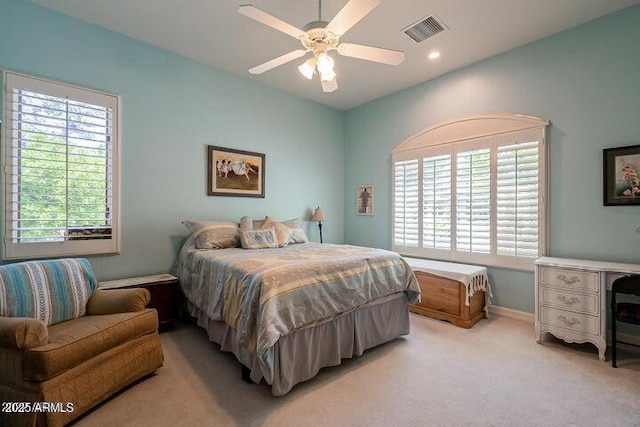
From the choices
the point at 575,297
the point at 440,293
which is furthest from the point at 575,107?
the point at 440,293

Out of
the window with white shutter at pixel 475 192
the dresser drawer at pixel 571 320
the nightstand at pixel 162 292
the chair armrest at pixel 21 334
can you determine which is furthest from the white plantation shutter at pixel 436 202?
the chair armrest at pixel 21 334

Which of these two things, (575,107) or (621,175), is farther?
(575,107)

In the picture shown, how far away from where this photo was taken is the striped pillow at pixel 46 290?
6.32 feet

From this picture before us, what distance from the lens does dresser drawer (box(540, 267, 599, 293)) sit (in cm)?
253

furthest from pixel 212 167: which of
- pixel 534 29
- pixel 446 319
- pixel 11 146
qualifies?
pixel 534 29

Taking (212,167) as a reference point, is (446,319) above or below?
below

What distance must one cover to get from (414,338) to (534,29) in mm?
3497

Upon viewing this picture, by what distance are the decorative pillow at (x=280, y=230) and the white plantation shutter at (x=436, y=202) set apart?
203 centimetres

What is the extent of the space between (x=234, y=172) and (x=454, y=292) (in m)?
3.22

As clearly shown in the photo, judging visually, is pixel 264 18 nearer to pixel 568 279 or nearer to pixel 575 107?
pixel 575 107

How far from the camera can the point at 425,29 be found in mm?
2990

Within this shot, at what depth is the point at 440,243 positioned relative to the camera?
159 inches

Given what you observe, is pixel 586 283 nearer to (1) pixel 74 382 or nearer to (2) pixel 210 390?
(2) pixel 210 390

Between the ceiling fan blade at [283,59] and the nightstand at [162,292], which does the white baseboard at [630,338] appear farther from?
the nightstand at [162,292]
